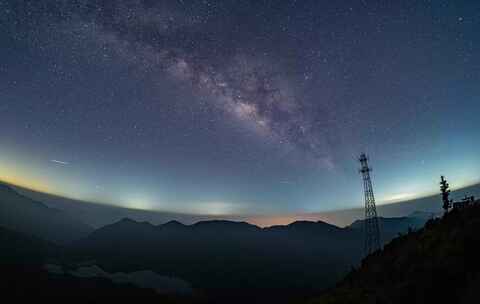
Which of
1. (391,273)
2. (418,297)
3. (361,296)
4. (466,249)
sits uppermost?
(466,249)

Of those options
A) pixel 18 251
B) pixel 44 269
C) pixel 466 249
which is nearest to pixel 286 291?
pixel 466 249

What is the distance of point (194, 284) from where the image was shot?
128625 mm

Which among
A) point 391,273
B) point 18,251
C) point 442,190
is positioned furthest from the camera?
point 18,251

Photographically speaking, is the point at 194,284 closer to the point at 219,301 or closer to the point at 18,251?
the point at 219,301

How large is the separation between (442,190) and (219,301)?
302ft

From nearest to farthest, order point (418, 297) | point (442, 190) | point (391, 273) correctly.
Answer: point (418, 297) < point (391, 273) < point (442, 190)

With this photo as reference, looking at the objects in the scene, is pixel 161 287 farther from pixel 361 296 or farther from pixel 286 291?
pixel 361 296

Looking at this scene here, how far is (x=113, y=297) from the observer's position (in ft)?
298

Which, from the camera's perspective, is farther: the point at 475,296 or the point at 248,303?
the point at 248,303

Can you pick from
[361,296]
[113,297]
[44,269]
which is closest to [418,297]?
[361,296]

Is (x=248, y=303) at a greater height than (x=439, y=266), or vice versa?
(x=439, y=266)

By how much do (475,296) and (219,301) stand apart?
106645mm

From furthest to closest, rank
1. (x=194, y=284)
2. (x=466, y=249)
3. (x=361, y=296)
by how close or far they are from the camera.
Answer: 1. (x=194, y=284)
2. (x=361, y=296)
3. (x=466, y=249)

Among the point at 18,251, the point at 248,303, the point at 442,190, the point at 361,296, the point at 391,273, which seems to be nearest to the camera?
the point at 361,296
